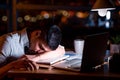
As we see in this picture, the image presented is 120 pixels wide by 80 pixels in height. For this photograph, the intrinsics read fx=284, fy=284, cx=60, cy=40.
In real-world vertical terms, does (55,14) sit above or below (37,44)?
above

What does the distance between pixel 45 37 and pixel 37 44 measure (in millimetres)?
95

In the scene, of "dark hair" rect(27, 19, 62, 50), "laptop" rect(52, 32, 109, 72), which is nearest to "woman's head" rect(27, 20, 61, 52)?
"dark hair" rect(27, 19, 62, 50)

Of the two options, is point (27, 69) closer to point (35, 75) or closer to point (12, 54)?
point (35, 75)

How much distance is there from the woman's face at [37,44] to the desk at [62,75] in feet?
0.86

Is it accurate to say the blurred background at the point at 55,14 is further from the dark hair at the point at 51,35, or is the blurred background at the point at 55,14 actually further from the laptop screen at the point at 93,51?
the laptop screen at the point at 93,51

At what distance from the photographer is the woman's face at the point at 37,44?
85.8 inches

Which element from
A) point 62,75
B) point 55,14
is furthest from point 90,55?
point 55,14

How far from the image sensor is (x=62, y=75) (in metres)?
1.87

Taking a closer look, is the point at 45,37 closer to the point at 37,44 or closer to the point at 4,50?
the point at 37,44

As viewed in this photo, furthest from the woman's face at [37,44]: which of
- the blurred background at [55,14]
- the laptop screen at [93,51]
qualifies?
the blurred background at [55,14]

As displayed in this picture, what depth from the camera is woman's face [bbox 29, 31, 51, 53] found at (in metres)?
2.18

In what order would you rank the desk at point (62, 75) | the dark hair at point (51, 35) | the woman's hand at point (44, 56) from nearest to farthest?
the desk at point (62, 75)
the dark hair at point (51, 35)
the woman's hand at point (44, 56)

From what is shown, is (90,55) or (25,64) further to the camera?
(25,64)

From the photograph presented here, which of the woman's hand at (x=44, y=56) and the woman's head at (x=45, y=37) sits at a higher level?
the woman's head at (x=45, y=37)
